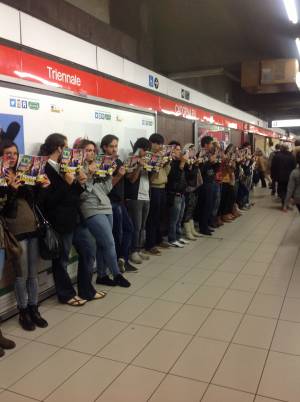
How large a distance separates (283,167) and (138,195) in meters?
5.04

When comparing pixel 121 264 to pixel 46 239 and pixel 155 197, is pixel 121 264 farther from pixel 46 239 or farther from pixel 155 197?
pixel 46 239

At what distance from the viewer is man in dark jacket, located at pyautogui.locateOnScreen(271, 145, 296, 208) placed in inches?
333

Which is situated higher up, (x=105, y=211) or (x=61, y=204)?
(x=61, y=204)

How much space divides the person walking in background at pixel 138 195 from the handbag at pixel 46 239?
63.0 inches

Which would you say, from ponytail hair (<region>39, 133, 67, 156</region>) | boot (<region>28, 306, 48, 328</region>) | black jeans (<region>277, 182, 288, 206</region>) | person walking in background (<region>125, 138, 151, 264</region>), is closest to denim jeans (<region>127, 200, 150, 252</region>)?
person walking in background (<region>125, 138, 151, 264</region>)

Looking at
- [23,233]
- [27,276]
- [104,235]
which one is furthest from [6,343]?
[104,235]

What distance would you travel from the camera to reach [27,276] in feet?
10.0

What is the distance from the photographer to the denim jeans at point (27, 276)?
2.98m

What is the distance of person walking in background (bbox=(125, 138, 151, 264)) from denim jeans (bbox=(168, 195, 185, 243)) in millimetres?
676

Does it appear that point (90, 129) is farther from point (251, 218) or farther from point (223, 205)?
point (251, 218)

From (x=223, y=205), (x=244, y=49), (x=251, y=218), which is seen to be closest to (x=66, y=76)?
(x=223, y=205)

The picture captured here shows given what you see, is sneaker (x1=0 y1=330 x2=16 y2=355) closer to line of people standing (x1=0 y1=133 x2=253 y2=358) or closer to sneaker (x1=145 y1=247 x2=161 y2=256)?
line of people standing (x1=0 y1=133 x2=253 y2=358)

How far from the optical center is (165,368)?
2480 mm

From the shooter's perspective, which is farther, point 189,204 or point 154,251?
point 189,204
